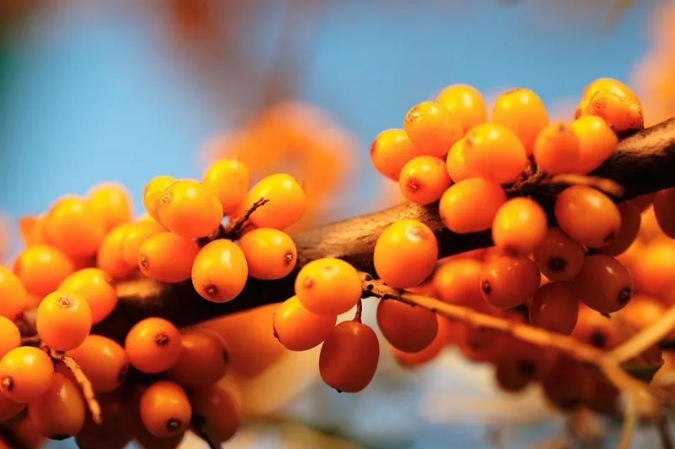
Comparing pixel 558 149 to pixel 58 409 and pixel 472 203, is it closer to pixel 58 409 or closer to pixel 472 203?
pixel 472 203

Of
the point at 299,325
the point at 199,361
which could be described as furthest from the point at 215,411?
the point at 299,325

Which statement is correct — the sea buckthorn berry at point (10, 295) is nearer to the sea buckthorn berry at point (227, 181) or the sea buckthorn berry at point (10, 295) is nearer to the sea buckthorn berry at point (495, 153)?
the sea buckthorn berry at point (227, 181)

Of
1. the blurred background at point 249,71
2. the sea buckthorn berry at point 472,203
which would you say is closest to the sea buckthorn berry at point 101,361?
the sea buckthorn berry at point 472,203

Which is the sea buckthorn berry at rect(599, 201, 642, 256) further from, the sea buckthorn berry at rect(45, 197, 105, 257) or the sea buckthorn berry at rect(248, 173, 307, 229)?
the sea buckthorn berry at rect(45, 197, 105, 257)

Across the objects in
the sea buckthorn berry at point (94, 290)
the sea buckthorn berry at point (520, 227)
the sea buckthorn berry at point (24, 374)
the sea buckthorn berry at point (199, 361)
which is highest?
the sea buckthorn berry at point (520, 227)

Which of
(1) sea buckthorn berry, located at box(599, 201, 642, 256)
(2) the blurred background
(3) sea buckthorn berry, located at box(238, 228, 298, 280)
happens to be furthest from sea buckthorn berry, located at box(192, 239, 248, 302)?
(2) the blurred background

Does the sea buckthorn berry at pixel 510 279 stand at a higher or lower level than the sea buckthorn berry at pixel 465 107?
lower
